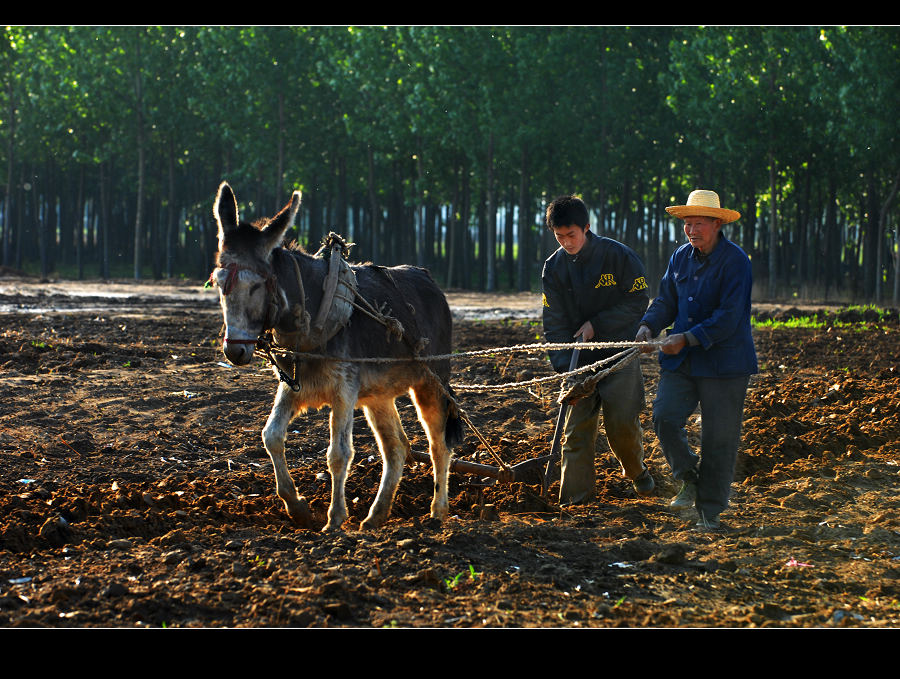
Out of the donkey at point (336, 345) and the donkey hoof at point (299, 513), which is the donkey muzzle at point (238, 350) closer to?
the donkey at point (336, 345)

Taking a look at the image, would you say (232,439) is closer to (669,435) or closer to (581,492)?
(581,492)

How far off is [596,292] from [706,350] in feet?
3.90

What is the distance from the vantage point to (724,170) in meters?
40.1

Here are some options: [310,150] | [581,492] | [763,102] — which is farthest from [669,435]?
[310,150]

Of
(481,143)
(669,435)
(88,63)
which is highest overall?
(88,63)

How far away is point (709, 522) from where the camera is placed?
676 centimetres

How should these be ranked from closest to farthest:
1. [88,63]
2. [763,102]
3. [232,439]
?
[232,439]
[763,102]
[88,63]

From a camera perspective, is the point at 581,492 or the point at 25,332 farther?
the point at 25,332

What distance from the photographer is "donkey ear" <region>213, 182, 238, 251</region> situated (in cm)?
608

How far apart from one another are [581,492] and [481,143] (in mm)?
33137

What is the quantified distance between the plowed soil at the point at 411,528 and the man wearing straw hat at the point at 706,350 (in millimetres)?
444

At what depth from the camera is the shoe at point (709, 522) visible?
22.0 feet

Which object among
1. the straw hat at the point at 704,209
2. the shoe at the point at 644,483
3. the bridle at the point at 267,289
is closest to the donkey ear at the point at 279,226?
the bridle at the point at 267,289

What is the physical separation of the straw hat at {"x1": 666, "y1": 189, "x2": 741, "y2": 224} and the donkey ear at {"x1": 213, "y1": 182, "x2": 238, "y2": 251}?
2824 millimetres
